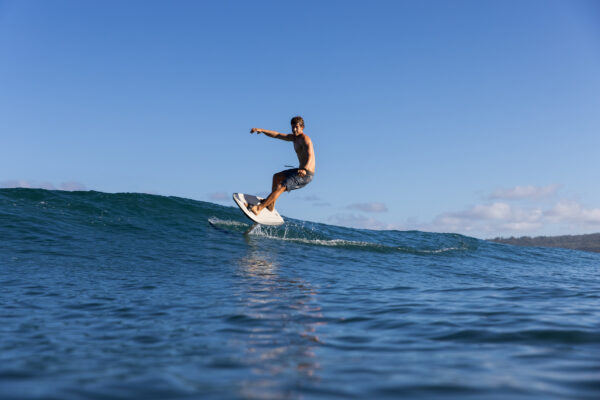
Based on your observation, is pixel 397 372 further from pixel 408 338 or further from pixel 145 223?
pixel 145 223

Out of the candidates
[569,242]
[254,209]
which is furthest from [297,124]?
[569,242]

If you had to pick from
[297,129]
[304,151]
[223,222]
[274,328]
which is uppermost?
[297,129]

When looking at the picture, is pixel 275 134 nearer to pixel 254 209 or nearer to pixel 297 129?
pixel 297 129

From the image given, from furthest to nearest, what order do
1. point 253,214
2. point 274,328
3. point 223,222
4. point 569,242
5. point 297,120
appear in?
point 569,242 < point 223,222 < point 253,214 < point 297,120 < point 274,328

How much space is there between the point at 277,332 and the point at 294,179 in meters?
7.83

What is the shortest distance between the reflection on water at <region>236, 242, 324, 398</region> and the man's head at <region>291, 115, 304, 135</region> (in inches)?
181

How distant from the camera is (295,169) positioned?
11742mm

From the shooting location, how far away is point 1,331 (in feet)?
13.6

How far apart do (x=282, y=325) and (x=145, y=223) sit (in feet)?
36.6

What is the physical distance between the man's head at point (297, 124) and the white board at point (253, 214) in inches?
88.6

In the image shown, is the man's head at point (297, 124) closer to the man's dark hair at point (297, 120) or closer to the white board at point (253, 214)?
the man's dark hair at point (297, 120)

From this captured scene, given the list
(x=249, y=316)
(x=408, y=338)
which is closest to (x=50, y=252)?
(x=249, y=316)

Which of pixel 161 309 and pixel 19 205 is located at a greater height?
pixel 19 205

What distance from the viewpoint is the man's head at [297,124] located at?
11.2 meters
